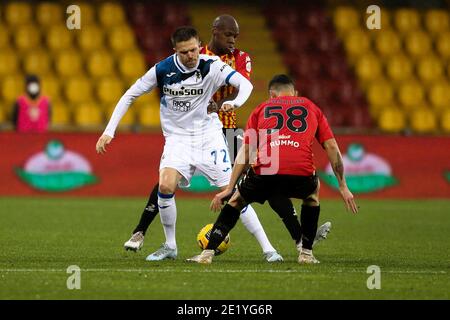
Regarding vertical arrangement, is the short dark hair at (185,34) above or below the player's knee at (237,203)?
above

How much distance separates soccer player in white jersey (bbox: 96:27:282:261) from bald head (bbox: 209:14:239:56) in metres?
0.51

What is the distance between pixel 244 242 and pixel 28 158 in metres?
7.08

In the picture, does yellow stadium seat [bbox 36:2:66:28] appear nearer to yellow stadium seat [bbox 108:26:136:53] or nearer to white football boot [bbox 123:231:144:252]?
yellow stadium seat [bbox 108:26:136:53]

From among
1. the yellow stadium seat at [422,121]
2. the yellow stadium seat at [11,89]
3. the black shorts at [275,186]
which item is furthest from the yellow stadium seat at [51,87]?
the black shorts at [275,186]

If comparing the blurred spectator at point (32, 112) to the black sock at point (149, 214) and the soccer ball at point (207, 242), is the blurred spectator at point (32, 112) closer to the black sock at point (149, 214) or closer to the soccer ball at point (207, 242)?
the black sock at point (149, 214)

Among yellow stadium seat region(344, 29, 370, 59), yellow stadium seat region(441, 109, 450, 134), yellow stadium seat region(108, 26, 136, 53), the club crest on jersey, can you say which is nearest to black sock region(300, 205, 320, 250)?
the club crest on jersey

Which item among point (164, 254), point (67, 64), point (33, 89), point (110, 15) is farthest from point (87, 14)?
point (164, 254)

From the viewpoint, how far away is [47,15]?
22922mm

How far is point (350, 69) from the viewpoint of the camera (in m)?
23.9

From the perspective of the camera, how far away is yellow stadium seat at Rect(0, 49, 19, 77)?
71.3 ft

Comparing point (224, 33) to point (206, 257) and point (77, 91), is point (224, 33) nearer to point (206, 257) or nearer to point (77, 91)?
point (206, 257)

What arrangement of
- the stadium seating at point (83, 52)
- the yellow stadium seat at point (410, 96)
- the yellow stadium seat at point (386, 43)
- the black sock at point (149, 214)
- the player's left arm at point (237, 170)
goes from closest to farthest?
the player's left arm at point (237, 170), the black sock at point (149, 214), the stadium seating at point (83, 52), the yellow stadium seat at point (410, 96), the yellow stadium seat at point (386, 43)

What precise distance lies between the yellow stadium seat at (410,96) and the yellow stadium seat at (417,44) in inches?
51.3

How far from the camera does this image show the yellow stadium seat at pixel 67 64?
2219 centimetres
